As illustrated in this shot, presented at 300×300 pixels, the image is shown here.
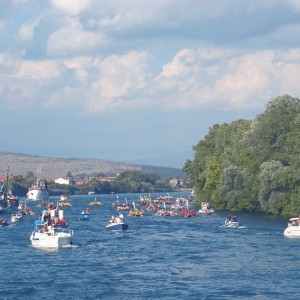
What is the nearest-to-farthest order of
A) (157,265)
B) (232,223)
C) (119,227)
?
(157,265), (119,227), (232,223)

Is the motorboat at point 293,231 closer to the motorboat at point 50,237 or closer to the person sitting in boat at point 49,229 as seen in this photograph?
the motorboat at point 50,237

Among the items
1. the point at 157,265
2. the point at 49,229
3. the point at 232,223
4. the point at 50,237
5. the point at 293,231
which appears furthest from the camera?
the point at 232,223

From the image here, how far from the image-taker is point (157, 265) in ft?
226

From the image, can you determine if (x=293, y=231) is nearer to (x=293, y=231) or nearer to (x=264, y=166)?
(x=293, y=231)

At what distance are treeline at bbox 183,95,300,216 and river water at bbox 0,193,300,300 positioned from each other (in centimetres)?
1706

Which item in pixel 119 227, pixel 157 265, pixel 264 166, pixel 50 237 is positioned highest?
pixel 264 166

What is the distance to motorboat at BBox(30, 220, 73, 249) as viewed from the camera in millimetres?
80125

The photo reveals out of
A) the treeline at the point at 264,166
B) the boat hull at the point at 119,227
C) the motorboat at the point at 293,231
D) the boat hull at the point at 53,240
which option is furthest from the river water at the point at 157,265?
the treeline at the point at 264,166

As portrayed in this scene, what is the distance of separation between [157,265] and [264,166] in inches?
2182

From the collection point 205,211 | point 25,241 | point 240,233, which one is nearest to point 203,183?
point 205,211

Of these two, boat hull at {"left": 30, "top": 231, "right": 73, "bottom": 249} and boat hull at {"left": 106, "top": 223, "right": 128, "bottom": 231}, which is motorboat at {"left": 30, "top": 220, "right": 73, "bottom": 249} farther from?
boat hull at {"left": 106, "top": 223, "right": 128, "bottom": 231}

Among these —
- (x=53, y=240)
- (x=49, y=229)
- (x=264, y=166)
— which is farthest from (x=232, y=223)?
(x=53, y=240)

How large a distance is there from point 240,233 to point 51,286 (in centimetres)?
4187

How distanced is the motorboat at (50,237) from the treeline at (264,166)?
43432mm
